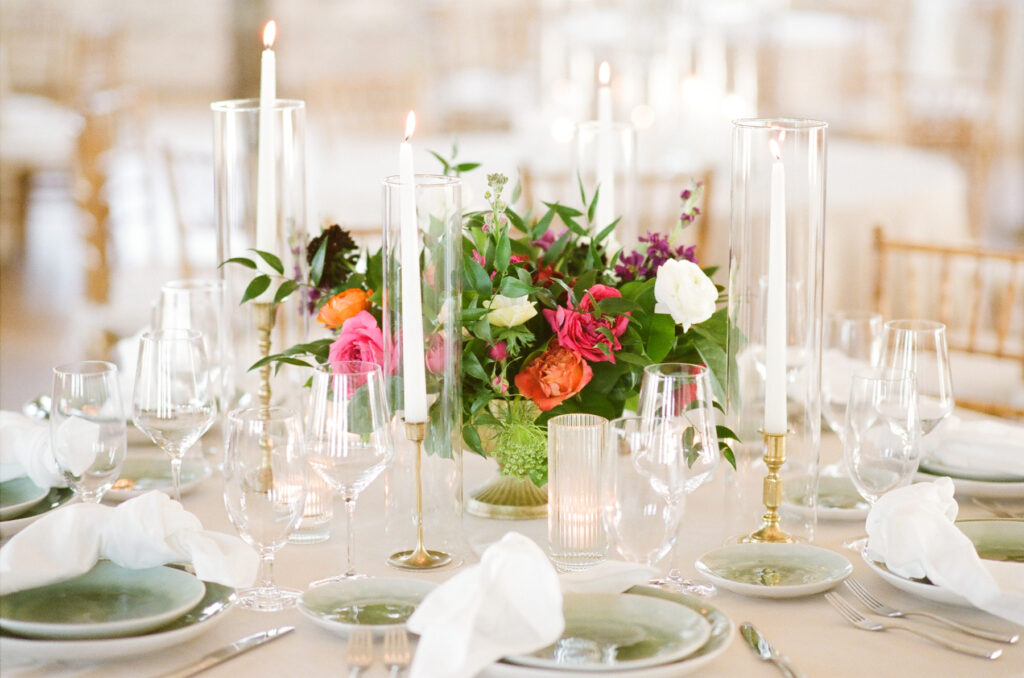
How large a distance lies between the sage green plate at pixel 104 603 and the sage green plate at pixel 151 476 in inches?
11.0

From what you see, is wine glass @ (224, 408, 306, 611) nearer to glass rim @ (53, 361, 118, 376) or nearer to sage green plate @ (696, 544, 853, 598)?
glass rim @ (53, 361, 118, 376)

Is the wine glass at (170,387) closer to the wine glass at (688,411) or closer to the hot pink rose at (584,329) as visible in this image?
the hot pink rose at (584,329)

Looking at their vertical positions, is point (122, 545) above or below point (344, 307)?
below

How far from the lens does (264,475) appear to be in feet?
3.69

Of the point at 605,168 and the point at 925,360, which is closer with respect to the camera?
the point at 925,360

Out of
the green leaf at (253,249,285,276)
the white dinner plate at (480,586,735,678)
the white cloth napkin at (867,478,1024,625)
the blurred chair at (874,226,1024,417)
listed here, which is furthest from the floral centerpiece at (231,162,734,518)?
the blurred chair at (874,226,1024,417)

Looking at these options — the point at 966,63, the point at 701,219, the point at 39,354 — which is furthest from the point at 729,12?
the point at 39,354

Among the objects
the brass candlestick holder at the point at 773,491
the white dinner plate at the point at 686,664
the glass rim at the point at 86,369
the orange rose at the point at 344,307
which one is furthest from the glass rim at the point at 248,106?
the white dinner plate at the point at 686,664

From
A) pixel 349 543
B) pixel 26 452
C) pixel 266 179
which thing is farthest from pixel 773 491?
pixel 26 452

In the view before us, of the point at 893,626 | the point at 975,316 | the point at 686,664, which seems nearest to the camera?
the point at 686,664

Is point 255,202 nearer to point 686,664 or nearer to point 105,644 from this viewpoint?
point 105,644

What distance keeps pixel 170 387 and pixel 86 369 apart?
0.09m

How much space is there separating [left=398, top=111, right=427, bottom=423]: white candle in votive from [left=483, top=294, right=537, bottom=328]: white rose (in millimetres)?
93

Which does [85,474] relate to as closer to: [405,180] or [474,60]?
[405,180]
